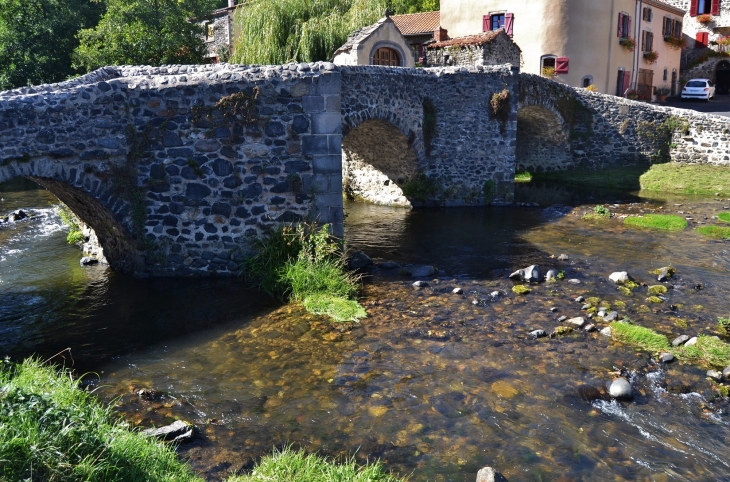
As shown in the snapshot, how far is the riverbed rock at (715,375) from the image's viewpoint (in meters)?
7.09

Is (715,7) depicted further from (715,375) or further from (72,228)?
(72,228)

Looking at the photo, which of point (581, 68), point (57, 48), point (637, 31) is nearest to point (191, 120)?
point (57, 48)

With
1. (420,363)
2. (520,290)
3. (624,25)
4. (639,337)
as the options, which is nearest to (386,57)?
→ (624,25)

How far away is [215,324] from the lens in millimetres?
8891

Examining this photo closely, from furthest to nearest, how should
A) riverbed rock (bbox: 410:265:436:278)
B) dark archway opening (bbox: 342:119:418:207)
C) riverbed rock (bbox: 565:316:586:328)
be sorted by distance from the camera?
dark archway opening (bbox: 342:119:418:207) < riverbed rock (bbox: 410:265:436:278) < riverbed rock (bbox: 565:316:586:328)

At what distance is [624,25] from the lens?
2906 cm

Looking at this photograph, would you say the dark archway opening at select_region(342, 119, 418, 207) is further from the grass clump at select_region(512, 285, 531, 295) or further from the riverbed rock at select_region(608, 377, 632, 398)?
the riverbed rock at select_region(608, 377, 632, 398)

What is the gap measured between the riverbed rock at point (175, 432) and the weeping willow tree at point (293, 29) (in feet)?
61.9

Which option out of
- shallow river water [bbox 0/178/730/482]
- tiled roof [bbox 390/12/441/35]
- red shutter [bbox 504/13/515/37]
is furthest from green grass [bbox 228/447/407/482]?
tiled roof [bbox 390/12/441/35]

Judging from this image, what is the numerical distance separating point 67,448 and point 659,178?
20055mm

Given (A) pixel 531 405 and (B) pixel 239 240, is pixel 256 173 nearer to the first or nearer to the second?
(B) pixel 239 240

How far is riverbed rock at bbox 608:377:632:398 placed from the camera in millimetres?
6680

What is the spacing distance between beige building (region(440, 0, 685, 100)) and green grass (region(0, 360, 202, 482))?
2558 centimetres

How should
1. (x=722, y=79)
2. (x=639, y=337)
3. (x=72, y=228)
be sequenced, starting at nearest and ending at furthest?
(x=639, y=337) < (x=72, y=228) < (x=722, y=79)
